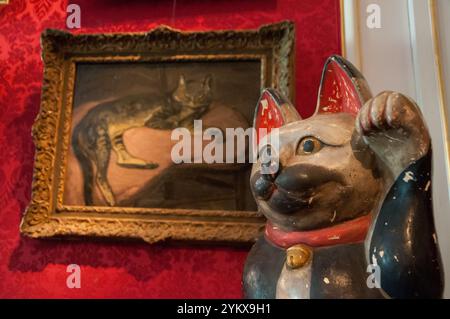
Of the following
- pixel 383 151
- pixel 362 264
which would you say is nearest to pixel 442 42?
pixel 383 151

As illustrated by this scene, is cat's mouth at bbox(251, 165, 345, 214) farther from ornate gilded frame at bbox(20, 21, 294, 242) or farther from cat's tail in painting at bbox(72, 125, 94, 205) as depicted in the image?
cat's tail in painting at bbox(72, 125, 94, 205)

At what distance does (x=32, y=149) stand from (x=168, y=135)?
0.41 meters

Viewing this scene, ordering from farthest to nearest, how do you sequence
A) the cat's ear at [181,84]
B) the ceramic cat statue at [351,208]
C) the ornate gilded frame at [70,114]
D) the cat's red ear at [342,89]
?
the cat's ear at [181,84], the ornate gilded frame at [70,114], the cat's red ear at [342,89], the ceramic cat statue at [351,208]

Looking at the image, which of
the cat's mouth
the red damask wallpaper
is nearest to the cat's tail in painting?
the red damask wallpaper

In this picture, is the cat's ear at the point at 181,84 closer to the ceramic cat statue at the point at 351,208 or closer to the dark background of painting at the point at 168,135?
the dark background of painting at the point at 168,135

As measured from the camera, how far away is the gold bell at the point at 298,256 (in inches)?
24.2

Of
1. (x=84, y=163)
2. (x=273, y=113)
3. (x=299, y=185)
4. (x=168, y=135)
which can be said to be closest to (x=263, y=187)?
(x=299, y=185)

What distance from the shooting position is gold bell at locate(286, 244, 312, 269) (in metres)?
0.62

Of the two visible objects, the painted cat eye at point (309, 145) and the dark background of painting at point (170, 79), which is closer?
the painted cat eye at point (309, 145)

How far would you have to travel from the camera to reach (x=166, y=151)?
3.61 ft

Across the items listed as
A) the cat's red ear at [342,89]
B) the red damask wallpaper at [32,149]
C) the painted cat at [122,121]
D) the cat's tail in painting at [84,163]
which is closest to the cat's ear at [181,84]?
the painted cat at [122,121]

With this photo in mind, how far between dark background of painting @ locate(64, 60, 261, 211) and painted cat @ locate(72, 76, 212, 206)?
0.04 ft

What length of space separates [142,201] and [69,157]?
249 millimetres

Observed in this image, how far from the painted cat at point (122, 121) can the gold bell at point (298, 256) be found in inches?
22.0
